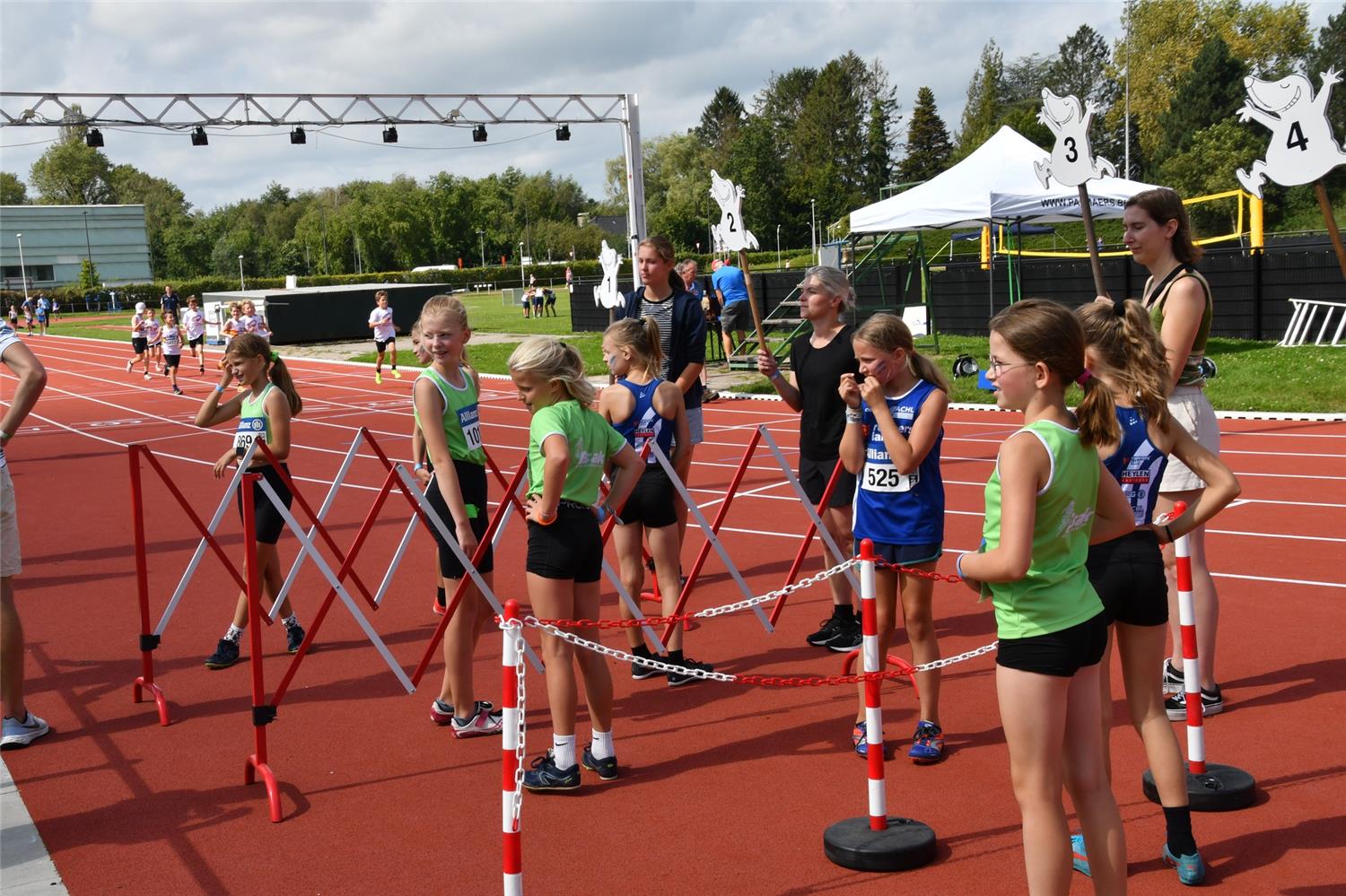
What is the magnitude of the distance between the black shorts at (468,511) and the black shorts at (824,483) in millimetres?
1791

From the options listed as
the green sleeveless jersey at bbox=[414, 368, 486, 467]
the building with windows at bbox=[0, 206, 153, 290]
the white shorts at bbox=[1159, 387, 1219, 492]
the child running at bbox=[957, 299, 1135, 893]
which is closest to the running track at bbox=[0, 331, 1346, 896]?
the child running at bbox=[957, 299, 1135, 893]

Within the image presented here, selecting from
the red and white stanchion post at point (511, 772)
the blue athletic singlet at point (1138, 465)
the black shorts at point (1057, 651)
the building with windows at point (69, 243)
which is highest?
the building with windows at point (69, 243)

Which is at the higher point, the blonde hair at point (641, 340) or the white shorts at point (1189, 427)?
the blonde hair at point (641, 340)

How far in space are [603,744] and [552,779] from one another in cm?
27

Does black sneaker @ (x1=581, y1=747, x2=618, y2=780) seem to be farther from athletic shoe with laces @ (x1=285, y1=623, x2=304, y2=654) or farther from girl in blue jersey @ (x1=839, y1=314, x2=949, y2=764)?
athletic shoe with laces @ (x1=285, y1=623, x2=304, y2=654)

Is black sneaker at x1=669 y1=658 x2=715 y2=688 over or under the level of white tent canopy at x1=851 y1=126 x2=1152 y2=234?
under

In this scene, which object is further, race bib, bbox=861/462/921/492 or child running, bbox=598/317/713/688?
child running, bbox=598/317/713/688

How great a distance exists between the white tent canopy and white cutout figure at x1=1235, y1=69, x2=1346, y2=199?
12.9 metres

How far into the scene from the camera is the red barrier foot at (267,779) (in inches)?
181

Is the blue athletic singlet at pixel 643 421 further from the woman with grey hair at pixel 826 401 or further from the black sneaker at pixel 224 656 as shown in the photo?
the black sneaker at pixel 224 656

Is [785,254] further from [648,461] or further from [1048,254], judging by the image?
[648,461]

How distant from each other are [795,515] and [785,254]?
226ft

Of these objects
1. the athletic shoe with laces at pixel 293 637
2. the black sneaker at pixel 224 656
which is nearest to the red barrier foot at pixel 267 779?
the black sneaker at pixel 224 656

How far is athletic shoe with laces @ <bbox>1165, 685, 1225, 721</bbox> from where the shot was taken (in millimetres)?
4984
